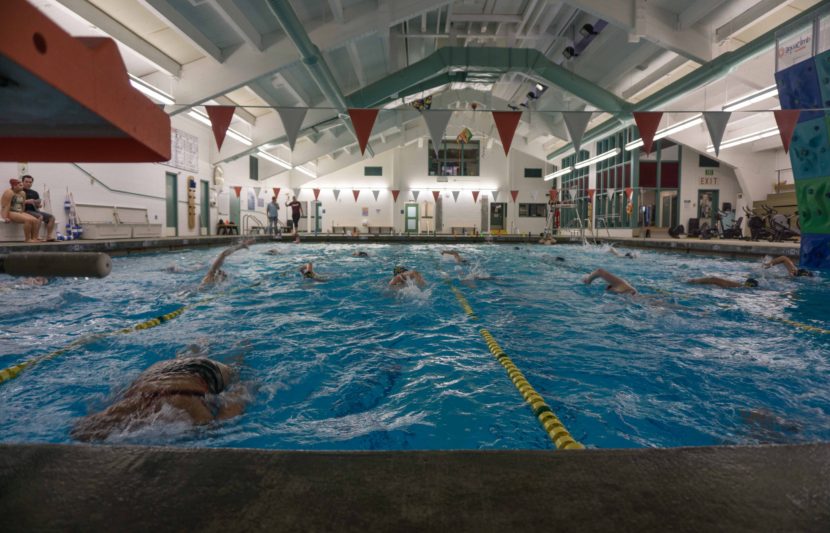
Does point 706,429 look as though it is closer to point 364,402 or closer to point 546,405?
point 546,405

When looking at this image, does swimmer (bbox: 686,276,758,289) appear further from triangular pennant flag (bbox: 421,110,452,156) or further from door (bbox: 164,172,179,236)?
door (bbox: 164,172,179,236)

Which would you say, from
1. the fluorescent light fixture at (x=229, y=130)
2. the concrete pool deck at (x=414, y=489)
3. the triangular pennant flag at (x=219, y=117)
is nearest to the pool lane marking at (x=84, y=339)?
the concrete pool deck at (x=414, y=489)

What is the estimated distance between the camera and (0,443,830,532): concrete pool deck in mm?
732

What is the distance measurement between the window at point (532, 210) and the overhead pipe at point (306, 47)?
51.0 feet

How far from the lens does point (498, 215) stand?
2695 centimetres

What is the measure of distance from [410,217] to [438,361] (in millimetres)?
23572

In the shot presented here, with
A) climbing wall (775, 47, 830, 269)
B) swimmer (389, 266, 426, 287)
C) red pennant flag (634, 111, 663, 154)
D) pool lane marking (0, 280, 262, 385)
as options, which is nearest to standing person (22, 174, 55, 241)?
pool lane marking (0, 280, 262, 385)

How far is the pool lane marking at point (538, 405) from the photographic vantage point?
1.96 metres

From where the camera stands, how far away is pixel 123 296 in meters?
5.76

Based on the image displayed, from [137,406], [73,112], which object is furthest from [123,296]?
[73,112]

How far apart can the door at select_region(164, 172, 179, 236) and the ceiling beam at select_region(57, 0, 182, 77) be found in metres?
4.96

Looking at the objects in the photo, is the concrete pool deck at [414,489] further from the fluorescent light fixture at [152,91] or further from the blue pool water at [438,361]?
the fluorescent light fixture at [152,91]

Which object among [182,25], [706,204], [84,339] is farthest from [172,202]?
[706,204]

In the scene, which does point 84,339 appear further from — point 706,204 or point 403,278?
point 706,204
